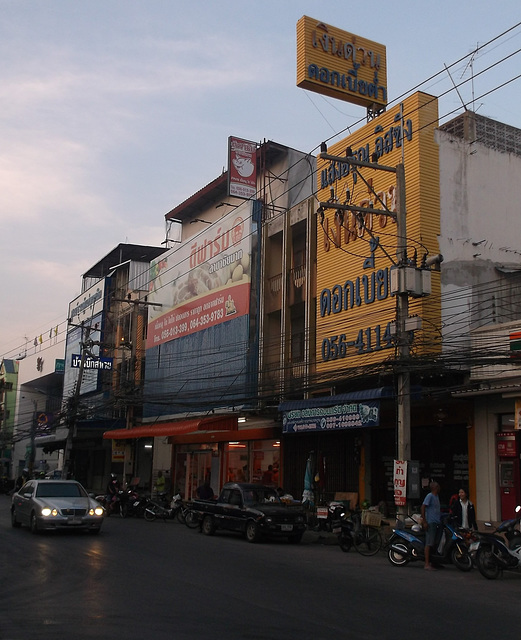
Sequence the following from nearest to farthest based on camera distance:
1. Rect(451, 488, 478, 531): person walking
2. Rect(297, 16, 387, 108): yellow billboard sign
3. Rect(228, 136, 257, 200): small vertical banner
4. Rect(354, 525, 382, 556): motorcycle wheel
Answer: Rect(451, 488, 478, 531): person walking → Rect(354, 525, 382, 556): motorcycle wheel → Rect(297, 16, 387, 108): yellow billboard sign → Rect(228, 136, 257, 200): small vertical banner

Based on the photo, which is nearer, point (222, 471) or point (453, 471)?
point (453, 471)

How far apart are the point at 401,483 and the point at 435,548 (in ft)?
9.40

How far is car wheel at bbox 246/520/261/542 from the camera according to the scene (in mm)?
19047

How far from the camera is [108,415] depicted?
4700 centimetres

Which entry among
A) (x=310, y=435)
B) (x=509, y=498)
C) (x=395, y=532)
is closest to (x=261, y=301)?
(x=310, y=435)

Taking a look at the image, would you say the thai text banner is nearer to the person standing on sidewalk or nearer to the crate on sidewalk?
the crate on sidewalk

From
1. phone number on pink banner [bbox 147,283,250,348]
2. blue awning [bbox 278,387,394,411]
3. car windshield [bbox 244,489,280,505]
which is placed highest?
phone number on pink banner [bbox 147,283,250,348]

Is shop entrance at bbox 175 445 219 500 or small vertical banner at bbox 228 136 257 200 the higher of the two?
small vertical banner at bbox 228 136 257 200

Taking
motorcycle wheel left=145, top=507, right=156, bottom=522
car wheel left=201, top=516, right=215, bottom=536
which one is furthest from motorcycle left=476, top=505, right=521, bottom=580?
motorcycle wheel left=145, top=507, right=156, bottom=522

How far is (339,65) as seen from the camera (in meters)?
25.9

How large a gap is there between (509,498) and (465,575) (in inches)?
258

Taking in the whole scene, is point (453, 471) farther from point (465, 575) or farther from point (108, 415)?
point (108, 415)

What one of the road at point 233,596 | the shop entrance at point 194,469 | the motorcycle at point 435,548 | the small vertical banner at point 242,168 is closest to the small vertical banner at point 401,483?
the road at point 233,596

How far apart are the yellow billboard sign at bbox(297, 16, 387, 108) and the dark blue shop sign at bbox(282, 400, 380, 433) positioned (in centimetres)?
1130
